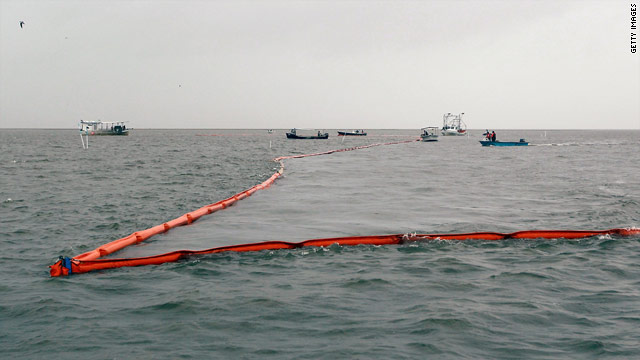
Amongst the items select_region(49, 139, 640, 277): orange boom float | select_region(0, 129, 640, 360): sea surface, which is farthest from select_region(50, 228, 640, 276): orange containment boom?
select_region(0, 129, 640, 360): sea surface

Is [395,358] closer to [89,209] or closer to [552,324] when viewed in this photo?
[552,324]

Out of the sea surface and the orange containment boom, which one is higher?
the orange containment boom

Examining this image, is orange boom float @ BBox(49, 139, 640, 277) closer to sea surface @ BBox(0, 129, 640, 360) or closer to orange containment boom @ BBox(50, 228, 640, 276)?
orange containment boom @ BBox(50, 228, 640, 276)

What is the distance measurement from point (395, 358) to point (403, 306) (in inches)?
84.5

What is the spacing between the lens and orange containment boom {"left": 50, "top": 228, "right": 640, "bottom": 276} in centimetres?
1198

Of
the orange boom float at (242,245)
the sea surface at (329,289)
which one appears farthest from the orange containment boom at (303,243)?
the sea surface at (329,289)

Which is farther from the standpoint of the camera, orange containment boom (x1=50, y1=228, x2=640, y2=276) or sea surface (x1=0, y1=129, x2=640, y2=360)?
orange containment boom (x1=50, y1=228, x2=640, y2=276)

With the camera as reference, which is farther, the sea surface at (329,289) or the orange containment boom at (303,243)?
the orange containment boom at (303,243)

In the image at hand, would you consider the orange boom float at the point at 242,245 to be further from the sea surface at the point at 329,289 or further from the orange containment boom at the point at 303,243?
the sea surface at the point at 329,289

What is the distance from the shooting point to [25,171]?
138 ft

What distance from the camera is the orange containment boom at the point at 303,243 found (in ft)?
39.3

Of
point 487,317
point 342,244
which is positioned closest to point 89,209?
point 342,244

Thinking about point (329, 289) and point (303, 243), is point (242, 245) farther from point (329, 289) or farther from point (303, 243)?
point (329, 289)

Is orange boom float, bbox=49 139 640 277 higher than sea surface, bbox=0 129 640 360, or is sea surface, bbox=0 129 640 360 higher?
orange boom float, bbox=49 139 640 277
